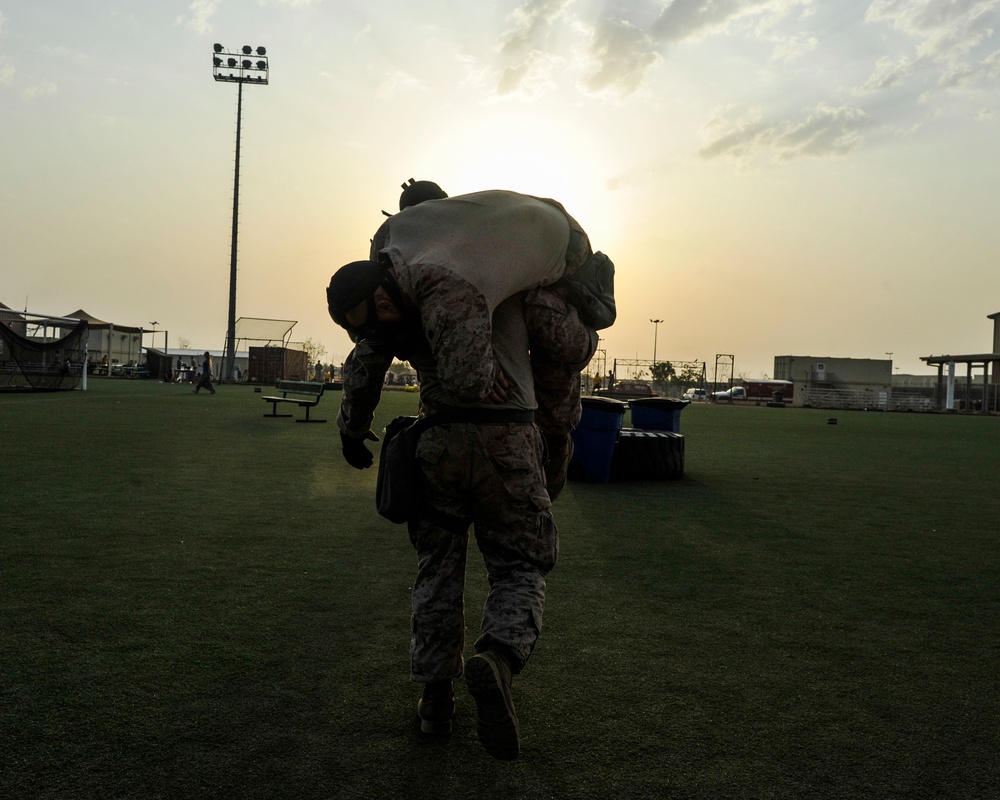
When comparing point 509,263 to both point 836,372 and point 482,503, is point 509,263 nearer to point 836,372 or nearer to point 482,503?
point 482,503

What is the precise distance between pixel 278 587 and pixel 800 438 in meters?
16.2

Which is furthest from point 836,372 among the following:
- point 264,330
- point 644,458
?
point 644,458

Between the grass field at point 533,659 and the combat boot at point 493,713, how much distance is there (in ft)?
0.55

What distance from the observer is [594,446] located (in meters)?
9.18

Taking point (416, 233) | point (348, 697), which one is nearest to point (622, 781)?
point (348, 697)

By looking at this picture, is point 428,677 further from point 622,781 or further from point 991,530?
point 991,530

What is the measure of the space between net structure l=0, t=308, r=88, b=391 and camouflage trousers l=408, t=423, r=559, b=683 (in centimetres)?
2601

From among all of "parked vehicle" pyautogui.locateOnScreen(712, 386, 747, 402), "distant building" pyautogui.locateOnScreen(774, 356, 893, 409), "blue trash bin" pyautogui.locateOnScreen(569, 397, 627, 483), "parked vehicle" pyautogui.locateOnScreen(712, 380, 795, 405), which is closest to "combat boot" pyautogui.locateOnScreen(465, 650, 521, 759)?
"blue trash bin" pyautogui.locateOnScreen(569, 397, 627, 483)

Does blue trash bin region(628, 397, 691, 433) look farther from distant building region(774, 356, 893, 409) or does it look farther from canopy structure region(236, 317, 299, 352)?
distant building region(774, 356, 893, 409)

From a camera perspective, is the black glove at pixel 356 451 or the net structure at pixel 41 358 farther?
the net structure at pixel 41 358

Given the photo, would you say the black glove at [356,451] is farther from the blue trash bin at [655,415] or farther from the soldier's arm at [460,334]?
the blue trash bin at [655,415]

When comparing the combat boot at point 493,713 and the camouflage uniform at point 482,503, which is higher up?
the camouflage uniform at point 482,503

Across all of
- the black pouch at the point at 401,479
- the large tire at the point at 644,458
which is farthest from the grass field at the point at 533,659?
→ the large tire at the point at 644,458

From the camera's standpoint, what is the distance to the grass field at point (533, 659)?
235cm
